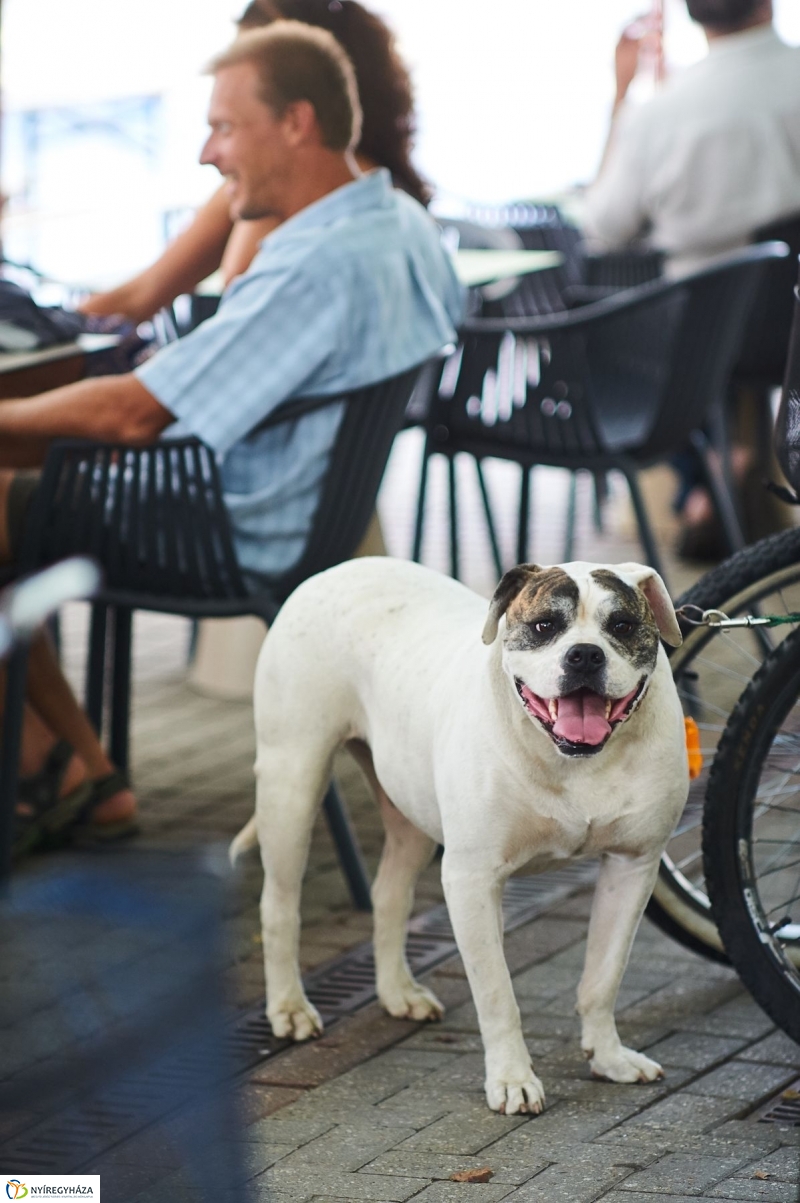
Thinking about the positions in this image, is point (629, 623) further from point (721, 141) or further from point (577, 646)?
point (721, 141)

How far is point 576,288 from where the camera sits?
7.16m

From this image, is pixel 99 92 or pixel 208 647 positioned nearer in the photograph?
pixel 208 647

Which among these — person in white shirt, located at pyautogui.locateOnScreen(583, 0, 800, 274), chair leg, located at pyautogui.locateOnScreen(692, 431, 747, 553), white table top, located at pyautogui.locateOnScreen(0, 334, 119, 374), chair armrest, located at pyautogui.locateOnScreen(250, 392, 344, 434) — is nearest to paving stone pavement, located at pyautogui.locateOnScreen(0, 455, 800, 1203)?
chair armrest, located at pyautogui.locateOnScreen(250, 392, 344, 434)

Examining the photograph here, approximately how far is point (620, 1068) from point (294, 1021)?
0.61 m

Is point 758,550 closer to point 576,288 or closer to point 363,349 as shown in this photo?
point 363,349

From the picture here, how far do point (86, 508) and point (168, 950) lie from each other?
8.66 ft

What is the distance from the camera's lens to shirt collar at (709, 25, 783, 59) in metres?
6.52

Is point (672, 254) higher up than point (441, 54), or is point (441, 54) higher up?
point (441, 54)

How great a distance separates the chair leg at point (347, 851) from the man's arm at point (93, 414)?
870 mm

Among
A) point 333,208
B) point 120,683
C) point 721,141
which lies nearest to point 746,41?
point 721,141

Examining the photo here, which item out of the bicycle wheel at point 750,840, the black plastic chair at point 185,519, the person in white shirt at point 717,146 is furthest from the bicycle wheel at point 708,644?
the person in white shirt at point 717,146

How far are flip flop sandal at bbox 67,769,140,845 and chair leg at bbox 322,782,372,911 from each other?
691 mm

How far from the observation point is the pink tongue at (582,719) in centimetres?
247

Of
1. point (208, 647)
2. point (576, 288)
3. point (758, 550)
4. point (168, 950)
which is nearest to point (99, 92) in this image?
point (576, 288)
